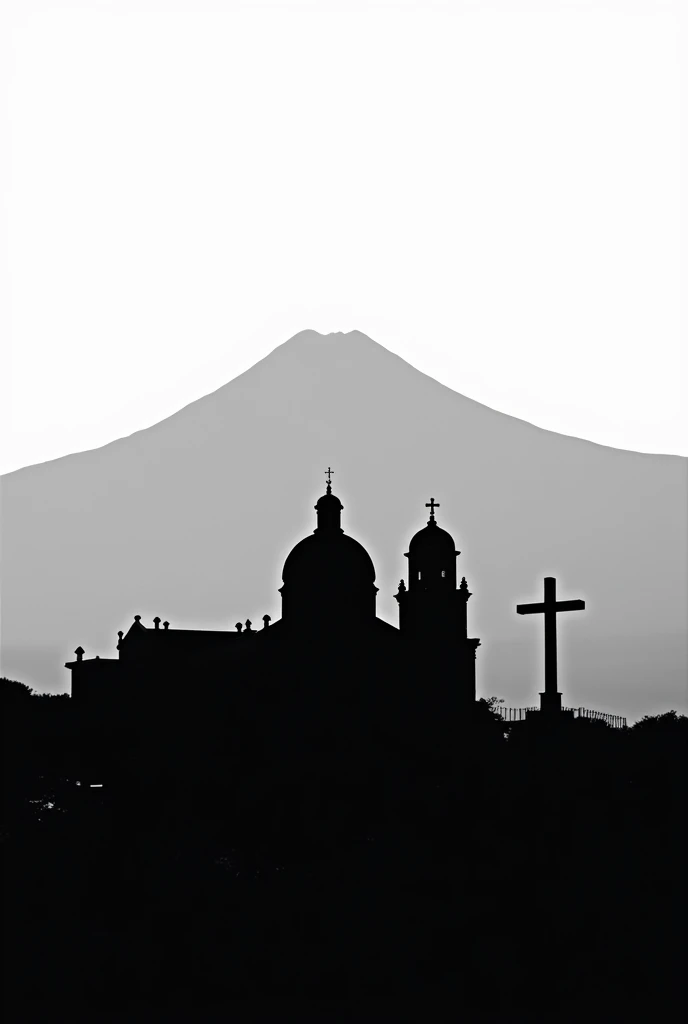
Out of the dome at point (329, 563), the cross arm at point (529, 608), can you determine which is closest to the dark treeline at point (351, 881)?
the cross arm at point (529, 608)

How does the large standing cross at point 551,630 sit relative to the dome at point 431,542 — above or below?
below

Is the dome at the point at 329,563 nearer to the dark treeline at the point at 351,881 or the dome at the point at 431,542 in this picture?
the dome at the point at 431,542

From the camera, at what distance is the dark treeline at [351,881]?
37094mm

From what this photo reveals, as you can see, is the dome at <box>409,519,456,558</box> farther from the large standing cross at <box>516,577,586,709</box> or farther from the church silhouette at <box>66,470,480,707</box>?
the large standing cross at <box>516,577,586,709</box>

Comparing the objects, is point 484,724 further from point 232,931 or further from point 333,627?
point 232,931

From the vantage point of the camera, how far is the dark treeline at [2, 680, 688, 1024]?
37.1 m

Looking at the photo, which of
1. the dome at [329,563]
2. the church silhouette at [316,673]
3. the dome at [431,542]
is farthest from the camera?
the dome at [329,563]

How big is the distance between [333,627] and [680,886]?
87.7ft

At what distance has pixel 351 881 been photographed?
40.0 meters

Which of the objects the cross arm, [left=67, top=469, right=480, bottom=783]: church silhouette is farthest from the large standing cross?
[left=67, top=469, right=480, bottom=783]: church silhouette

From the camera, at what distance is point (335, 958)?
37.8 metres

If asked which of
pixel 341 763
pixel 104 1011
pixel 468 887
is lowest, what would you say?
pixel 104 1011

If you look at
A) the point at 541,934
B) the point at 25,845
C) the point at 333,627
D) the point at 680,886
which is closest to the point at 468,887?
the point at 541,934

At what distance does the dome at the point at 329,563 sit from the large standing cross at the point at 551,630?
63.7 feet
